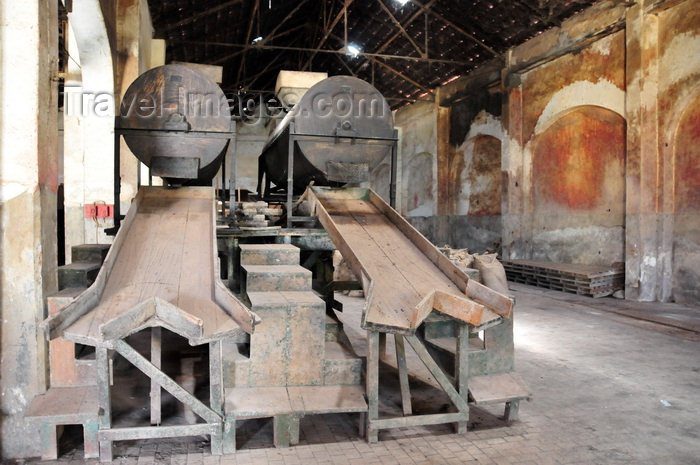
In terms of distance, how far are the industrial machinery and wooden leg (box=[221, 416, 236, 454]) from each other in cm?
1

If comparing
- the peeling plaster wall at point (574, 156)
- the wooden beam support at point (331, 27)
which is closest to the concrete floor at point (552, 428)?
the peeling plaster wall at point (574, 156)

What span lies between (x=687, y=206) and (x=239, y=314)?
943 centimetres

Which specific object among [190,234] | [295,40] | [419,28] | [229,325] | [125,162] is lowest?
[229,325]

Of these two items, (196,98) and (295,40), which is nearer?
A: (196,98)

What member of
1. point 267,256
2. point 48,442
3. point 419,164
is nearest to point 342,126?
point 267,256

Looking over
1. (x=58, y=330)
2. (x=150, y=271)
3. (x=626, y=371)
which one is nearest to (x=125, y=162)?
(x=150, y=271)

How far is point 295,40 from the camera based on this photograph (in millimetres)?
19453

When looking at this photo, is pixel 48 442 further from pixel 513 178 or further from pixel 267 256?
pixel 513 178

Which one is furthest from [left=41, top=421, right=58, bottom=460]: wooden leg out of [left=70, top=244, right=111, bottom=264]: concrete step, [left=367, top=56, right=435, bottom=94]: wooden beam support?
[left=367, top=56, right=435, bottom=94]: wooden beam support

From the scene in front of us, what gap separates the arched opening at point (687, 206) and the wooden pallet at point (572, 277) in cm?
118

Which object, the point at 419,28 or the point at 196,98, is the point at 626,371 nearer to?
the point at 196,98

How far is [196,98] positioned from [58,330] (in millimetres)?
3222

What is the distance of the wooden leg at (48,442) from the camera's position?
3.29 meters

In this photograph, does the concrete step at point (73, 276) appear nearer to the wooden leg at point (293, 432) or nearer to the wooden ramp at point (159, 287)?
the wooden ramp at point (159, 287)
